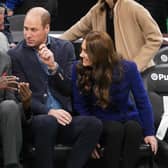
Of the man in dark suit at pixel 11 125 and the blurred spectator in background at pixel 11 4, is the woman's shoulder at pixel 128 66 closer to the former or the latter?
the man in dark suit at pixel 11 125

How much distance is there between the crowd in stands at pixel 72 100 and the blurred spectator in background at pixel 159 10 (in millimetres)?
2455

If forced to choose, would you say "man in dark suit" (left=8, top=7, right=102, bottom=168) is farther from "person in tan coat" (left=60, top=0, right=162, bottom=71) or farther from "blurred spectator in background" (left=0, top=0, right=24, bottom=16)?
"blurred spectator in background" (left=0, top=0, right=24, bottom=16)

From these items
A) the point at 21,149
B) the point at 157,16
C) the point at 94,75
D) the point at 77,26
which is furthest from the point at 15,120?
the point at 157,16

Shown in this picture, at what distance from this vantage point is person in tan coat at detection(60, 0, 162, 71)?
5676mm

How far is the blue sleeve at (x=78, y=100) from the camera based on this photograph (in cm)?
511

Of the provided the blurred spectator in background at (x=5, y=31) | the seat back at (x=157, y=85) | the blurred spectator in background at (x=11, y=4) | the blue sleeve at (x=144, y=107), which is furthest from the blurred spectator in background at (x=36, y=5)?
the blue sleeve at (x=144, y=107)

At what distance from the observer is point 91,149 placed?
16.2 feet

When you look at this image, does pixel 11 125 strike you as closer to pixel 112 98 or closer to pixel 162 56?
pixel 112 98

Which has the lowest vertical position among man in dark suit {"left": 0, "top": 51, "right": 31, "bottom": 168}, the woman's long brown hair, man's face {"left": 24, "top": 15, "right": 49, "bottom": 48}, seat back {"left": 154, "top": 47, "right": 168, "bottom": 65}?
man in dark suit {"left": 0, "top": 51, "right": 31, "bottom": 168}

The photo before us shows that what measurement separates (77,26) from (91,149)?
1.26 metres

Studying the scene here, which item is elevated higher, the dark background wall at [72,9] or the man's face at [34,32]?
the man's face at [34,32]

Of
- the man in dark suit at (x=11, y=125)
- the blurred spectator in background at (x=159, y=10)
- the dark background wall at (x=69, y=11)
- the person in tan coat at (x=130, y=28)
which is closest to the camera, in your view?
the man in dark suit at (x=11, y=125)

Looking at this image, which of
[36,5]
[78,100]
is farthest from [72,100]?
[36,5]

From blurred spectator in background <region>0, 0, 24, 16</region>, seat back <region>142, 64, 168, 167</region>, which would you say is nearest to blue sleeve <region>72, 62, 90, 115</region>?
seat back <region>142, 64, 168, 167</region>
